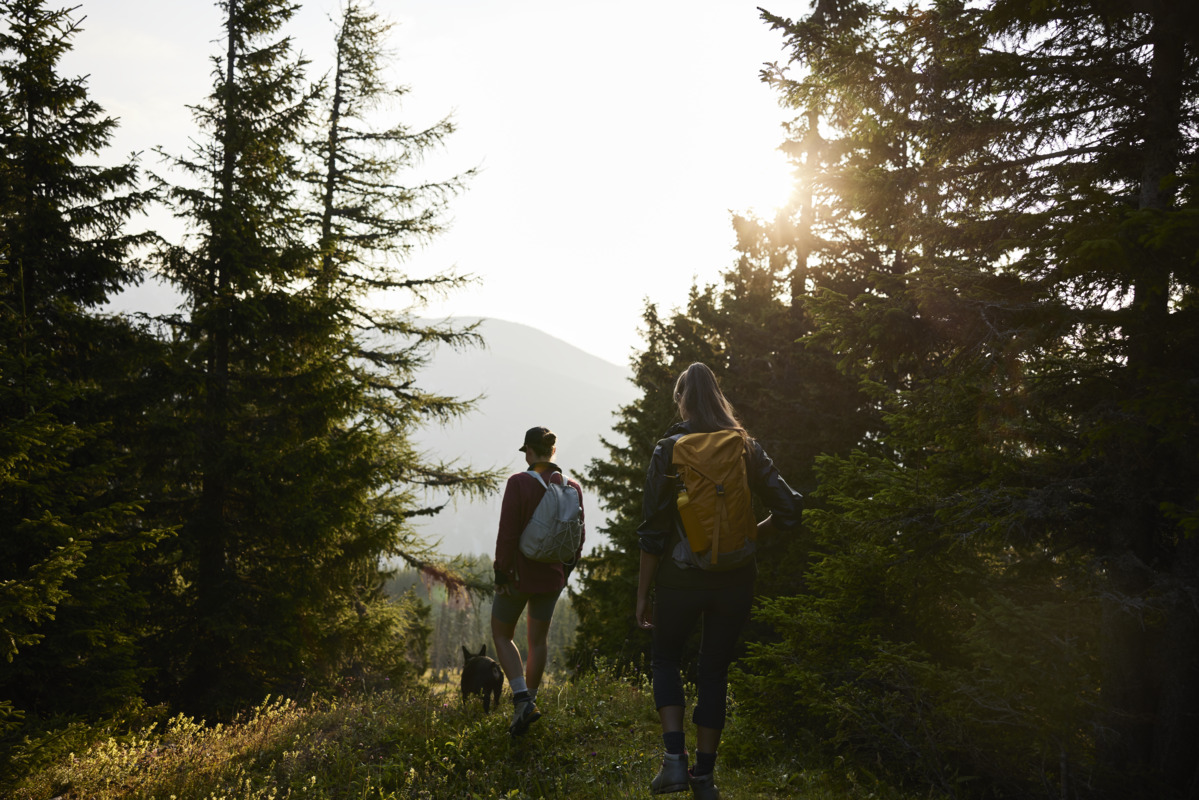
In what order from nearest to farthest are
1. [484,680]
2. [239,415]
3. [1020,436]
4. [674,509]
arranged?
[674,509] < [1020,436] < [484,680] < [239,415]

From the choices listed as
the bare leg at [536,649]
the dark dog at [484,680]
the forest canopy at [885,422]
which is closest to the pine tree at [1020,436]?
the forest canopy at [885,422]

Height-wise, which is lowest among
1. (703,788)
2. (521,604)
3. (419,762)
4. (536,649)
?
(419,762)

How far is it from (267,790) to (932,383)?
6016mm

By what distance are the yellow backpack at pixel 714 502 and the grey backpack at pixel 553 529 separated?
1.61 meters

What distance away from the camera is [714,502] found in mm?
3592

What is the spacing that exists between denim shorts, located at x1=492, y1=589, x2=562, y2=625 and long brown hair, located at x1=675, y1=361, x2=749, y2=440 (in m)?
2.28

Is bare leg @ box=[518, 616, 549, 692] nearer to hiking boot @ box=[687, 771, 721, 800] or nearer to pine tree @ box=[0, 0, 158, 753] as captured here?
hiking boot @ box=[687, 771, 721, 800]

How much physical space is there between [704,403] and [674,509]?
0.70m

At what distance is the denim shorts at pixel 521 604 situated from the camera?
527cm

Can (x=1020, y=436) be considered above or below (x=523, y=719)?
above

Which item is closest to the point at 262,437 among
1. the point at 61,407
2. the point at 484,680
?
the point at 61,407

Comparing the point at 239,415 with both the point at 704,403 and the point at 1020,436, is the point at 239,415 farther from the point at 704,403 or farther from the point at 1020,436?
the point at 1020,436

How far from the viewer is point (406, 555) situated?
1440 centimetres

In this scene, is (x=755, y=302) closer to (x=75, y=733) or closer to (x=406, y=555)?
(x=406, y=555)
